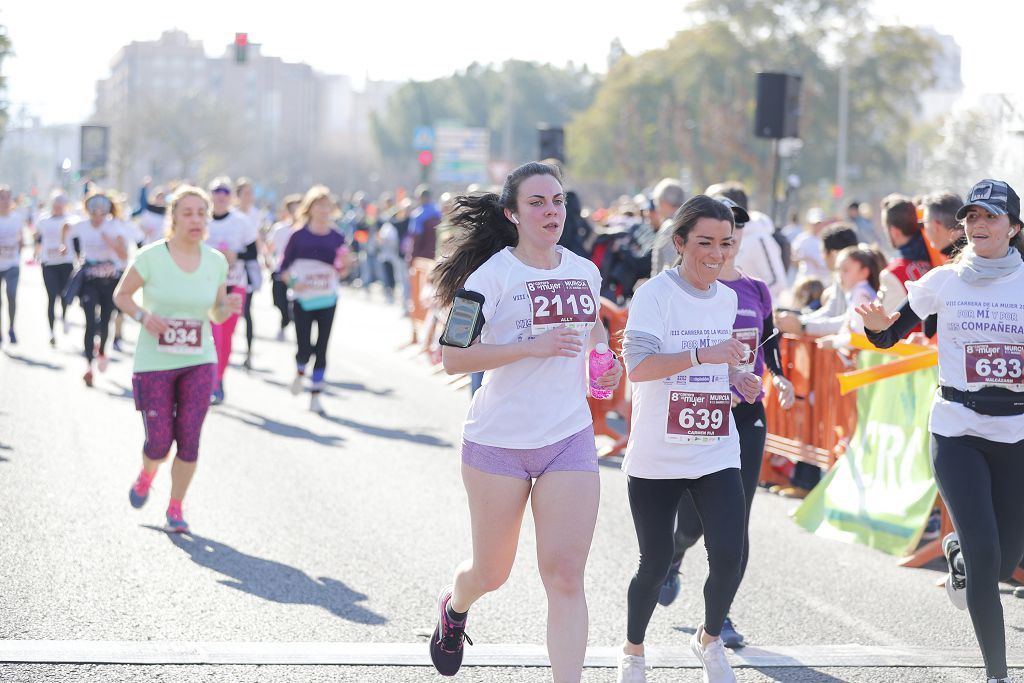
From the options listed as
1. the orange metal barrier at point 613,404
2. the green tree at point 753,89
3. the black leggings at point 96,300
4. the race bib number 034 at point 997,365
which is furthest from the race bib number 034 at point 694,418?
the green tree at point 753,89

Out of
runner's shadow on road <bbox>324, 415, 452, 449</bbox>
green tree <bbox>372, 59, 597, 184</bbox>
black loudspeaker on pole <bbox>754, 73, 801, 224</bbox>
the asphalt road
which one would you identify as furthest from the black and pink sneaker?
green tree <bbox>372, 59, 597, 184</bbox>

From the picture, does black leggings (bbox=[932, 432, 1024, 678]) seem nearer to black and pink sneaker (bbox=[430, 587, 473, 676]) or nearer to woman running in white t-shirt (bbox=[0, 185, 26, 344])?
black and pink sneaker (bbox=[430, 587, 473, 676])

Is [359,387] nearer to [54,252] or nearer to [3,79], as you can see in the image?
[54,252]

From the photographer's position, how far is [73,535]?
7961 millimetres

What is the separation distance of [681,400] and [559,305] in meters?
0.76

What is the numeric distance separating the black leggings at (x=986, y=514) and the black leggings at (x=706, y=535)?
0.76m

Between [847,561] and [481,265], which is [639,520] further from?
[847,561]

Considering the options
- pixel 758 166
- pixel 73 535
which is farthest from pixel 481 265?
pixel 758 166

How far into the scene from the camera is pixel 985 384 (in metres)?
5.46

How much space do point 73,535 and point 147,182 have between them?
35.5 ft

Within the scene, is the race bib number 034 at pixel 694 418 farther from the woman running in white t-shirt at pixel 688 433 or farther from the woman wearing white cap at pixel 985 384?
the woman wearing white cap at pixel 985 384

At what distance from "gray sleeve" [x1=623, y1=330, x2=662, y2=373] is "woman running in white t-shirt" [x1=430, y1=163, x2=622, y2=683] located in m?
0.29

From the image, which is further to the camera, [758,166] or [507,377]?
[758,166]

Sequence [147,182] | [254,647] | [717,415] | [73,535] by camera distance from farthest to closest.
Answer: [147,182], [73,535], [254,647], [717,415]
